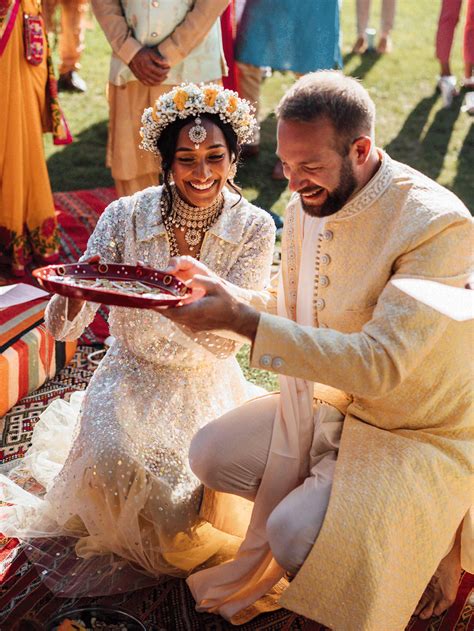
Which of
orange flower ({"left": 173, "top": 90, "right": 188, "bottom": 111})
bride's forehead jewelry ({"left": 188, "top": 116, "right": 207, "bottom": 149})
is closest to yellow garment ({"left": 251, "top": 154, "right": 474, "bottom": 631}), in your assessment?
bride's forehead jewelry ({"left": 188, "top": 116, "right": 207, "bottom": 149})

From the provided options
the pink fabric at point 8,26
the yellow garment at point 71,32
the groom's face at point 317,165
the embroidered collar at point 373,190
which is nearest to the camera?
the groom's face at point 317,165

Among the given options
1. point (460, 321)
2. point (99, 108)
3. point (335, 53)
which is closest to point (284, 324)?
point (460, 321)

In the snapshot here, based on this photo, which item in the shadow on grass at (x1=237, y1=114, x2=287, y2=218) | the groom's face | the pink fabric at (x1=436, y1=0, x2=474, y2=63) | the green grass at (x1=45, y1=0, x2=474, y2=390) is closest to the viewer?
the groom's face

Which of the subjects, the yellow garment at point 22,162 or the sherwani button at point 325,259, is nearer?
the sherwani button at point 325,259

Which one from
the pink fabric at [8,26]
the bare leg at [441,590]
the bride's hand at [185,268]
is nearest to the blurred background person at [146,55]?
the pink fabric at [8,26]

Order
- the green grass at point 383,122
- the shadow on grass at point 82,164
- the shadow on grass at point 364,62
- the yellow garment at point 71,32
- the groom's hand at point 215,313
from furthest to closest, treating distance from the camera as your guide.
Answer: the shadow on grass at point 364,62
the yellow garment at point 71,32
the green grass at point 383,122
the shadow on grass at point 82,164
the groom's hand at point 215,313

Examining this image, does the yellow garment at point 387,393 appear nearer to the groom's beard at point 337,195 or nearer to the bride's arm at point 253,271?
the groom's beard at point 337,195

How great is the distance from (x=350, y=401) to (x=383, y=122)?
557cm

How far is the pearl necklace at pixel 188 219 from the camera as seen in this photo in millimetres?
3537

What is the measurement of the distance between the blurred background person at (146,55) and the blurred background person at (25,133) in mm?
347

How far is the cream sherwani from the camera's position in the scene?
2.71m

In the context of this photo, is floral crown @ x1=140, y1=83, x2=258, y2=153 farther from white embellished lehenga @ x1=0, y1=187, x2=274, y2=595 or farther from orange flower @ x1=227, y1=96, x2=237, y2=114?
white embellished lehenga @ x1=0, y1=187, x2=274, y2=595

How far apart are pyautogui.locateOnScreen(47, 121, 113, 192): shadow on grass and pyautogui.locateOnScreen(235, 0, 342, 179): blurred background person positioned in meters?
1.29

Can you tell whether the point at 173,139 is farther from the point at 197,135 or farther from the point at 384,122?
the point at 384,122
